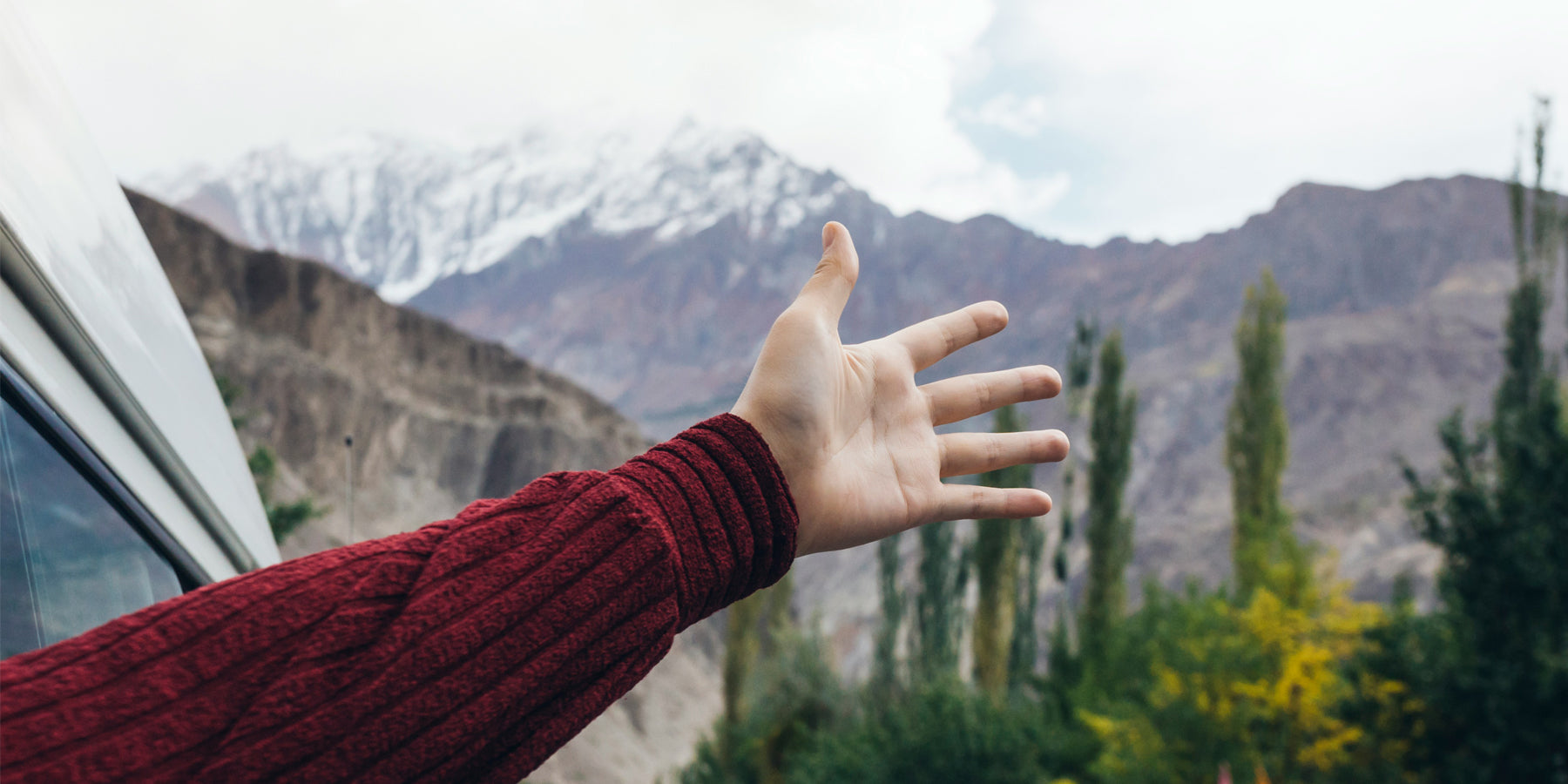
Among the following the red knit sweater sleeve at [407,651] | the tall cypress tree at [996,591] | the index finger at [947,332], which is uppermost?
the index finger at [947,332]

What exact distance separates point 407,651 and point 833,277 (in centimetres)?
66

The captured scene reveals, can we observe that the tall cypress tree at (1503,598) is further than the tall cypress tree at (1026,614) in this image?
No

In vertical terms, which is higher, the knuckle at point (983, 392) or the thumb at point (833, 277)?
the thumb at point (833, 277)

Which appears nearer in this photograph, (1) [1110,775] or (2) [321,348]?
(1) [1110,775]

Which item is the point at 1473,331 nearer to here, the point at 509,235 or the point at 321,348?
the point at 321,348

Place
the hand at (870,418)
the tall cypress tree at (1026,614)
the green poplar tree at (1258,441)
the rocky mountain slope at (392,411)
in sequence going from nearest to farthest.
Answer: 1. the hand at (870,418)
2. the green poplar tree at (1258,441)
3. the tall cypress tree at (1026,614)
4. the rocky mountain slope at (392,411)

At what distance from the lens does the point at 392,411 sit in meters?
24.2

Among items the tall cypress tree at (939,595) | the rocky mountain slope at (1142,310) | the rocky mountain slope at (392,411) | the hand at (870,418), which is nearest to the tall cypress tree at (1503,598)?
the hand at (870,418)

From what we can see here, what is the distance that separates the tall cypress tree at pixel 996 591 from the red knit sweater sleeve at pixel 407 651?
15490 mm

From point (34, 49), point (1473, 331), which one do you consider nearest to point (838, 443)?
point (34, 49)

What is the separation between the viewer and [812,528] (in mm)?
1047

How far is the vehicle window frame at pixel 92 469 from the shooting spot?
24.9 inches

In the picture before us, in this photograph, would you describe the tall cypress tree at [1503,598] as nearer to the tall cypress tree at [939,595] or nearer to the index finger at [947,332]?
the index finger at [947,332]

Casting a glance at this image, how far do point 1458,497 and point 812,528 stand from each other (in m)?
7.87
